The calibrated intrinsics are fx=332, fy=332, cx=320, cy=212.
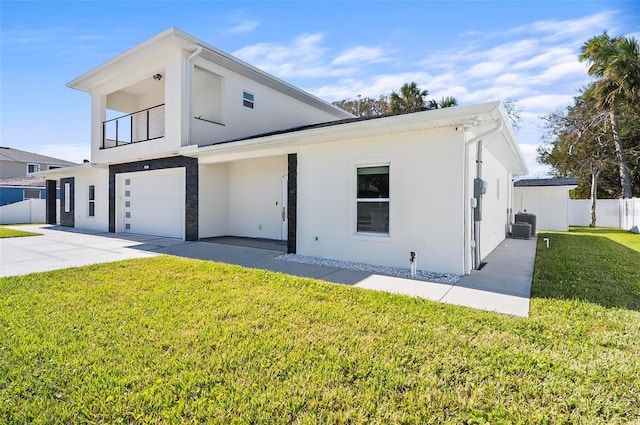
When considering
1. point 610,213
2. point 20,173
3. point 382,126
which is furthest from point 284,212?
point 20,173

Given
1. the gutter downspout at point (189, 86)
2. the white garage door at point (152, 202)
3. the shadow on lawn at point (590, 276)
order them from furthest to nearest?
the white garage door at point (152, 202) → the gutter downspout at point (189, 86) → the shadow on lawn at point (590, 276)

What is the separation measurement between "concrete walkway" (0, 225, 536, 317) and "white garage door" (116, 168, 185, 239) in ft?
3.00

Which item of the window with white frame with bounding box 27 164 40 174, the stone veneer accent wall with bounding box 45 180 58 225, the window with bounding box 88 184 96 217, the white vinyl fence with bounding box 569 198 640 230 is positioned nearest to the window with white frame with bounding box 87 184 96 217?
the window with bounding box 88 184 96 217

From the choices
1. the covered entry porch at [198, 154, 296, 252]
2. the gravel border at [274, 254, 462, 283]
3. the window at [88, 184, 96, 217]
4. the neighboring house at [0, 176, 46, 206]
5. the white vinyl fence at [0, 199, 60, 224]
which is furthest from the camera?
the neighboring house at [0, 176, 46, 206]

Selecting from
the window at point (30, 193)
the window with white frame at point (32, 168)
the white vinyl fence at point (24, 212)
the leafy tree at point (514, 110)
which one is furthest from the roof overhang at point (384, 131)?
the window with white frame at point (32, 168)

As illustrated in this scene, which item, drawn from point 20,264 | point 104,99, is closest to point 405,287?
point 20,264

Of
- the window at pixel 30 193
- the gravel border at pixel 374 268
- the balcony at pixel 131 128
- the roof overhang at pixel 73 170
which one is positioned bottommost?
the gravel border at pixel 374 268

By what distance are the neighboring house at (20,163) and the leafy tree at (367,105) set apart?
3028 cm

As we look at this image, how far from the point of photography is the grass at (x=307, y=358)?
7.90 feet

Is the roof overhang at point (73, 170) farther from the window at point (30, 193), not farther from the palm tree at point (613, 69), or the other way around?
the palm tree at point (613, 69)

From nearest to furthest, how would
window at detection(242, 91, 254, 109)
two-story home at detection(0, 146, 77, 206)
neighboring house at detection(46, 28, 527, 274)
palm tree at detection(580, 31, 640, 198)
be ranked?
neighboring house at detection(46, 28, 527, 274) < window at detection(242, 91, 254, 109) < palm tree at detection(580, 31, 640, 198) < two-story home at detection(0, 146, 77, 206)

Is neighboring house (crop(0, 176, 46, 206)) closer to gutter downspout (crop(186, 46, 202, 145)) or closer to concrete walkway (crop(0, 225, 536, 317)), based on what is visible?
concrete walkway (crop(0, 225, 536, 317))

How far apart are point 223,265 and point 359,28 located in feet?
27.5

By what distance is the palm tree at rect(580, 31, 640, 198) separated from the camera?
53.3ft
